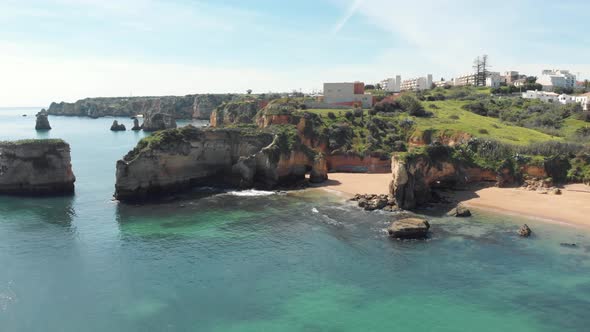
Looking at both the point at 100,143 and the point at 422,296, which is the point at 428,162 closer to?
the point at 422,296

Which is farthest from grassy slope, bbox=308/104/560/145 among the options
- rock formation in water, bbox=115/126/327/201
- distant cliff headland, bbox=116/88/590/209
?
rock formation in water, bbox=115/126/327/201

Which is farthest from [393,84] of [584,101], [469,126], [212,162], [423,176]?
[423,176]

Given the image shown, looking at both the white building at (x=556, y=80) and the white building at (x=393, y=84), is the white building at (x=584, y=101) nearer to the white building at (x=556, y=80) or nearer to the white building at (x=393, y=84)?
the white building at (x=556, y=80)

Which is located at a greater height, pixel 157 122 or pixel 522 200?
pixel 157 122

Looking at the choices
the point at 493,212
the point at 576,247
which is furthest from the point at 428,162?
the point at 576,247

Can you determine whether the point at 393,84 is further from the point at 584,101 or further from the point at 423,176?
the point at 423,176

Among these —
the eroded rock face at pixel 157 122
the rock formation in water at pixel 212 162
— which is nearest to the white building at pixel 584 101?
the rock formation in water at pixel 212 162
